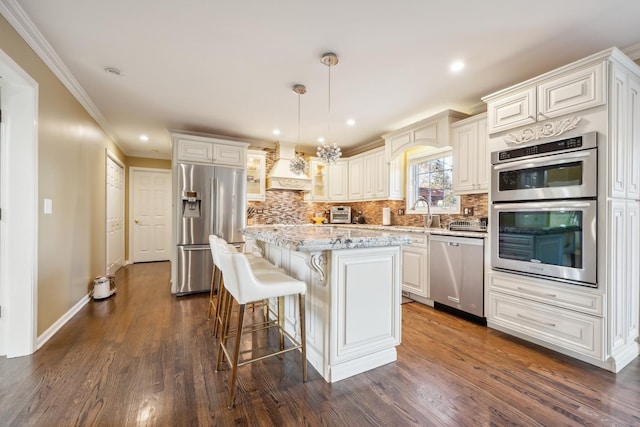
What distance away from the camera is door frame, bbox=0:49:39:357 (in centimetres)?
213

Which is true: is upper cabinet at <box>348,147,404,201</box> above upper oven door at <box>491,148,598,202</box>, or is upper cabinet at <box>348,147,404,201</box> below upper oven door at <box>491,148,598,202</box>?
above

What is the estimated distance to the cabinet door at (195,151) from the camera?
13.2 ft

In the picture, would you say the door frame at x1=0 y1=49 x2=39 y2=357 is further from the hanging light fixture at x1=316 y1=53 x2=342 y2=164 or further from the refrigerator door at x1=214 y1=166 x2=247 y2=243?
the hanging light fixture at x1=316 y1=53 x2=342 y2=164

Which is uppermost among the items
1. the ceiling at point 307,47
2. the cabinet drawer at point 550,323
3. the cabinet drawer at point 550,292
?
the ceiling at point 307,47

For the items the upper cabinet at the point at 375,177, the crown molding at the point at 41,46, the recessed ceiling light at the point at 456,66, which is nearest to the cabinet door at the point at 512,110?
the recessed ceiling light at the point at 456,66

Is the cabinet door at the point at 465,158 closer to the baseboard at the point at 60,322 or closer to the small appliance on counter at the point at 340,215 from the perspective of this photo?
the small appliance on counter at the point at 340,215

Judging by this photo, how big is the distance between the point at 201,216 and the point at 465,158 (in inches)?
141

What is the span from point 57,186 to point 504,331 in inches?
173

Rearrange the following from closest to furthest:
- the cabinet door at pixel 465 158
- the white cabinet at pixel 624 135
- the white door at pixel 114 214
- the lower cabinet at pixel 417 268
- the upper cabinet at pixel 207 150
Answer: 1. the white cabinet at pixel 624 135
2. the cabinet door at pixel 465 158
3. the lower cabinet at pixel 417 268
4. the upper cabinet at pixel 207 150
5. the white door at pixel 114 214

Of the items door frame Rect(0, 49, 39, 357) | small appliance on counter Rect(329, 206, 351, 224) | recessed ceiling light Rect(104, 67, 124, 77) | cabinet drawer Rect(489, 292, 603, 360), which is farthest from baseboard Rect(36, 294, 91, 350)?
cabinet drawer Rect(489, 292, 603, 360)

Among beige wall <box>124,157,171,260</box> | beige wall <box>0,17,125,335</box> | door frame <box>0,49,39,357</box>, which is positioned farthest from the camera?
beige wall <box>124,157,171,260</box>

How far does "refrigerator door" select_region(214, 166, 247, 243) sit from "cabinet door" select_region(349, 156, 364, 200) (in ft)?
6.74

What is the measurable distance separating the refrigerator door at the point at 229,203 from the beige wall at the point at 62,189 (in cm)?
150

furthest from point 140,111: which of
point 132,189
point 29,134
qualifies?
point 132,189
